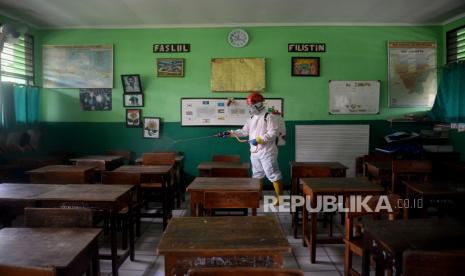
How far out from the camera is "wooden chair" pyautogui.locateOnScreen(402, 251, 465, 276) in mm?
1335

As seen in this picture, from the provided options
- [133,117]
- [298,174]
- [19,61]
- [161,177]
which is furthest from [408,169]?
[19,61]

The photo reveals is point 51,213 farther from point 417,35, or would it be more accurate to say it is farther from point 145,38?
point 417,35

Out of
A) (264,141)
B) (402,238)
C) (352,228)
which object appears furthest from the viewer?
(264,141)

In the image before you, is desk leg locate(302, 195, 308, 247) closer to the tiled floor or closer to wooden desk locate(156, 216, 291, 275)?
the tiled floor

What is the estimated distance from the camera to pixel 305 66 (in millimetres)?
5691

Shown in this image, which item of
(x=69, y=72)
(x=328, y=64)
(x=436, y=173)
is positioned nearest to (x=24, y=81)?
(x=69, y=72)

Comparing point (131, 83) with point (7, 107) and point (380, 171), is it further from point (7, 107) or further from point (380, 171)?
point (380, 171)

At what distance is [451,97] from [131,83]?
5327 millimetres

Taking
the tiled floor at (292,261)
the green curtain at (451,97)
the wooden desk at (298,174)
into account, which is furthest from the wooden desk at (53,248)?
the green curtain at (451,97)

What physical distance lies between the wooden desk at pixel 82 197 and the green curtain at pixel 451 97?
4.95m

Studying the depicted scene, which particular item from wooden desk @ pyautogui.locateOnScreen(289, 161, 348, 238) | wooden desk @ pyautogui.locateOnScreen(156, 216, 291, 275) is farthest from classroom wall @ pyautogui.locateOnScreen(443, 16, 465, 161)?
wooden desk @ pyautogui.locateOnScreen(156, 216, 291, 275)

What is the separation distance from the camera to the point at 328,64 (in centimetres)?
571

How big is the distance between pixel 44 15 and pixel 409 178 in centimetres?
592

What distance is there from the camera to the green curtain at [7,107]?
4781mm
